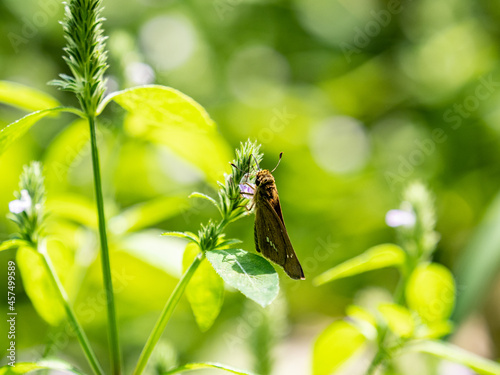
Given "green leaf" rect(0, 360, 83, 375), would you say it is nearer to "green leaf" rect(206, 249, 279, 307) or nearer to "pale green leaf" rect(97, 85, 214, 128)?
"green leaf" rect(206, 249, 279, 307)

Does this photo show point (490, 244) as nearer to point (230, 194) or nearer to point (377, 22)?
point (230, 194)

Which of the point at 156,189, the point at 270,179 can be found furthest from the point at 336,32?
the point at 270,179

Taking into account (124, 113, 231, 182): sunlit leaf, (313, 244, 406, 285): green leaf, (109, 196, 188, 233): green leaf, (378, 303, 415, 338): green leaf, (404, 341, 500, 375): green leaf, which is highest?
(124, 113, 231, 182): sunlit leaf

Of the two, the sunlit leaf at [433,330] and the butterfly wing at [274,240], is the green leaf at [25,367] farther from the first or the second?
the sunlit leaf at [433,330]

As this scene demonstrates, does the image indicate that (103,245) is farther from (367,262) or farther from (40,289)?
(367,262)

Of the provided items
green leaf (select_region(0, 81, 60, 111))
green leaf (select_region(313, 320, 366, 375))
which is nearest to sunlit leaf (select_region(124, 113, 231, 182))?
green leaf (select_region(0, 81, 60, 111))

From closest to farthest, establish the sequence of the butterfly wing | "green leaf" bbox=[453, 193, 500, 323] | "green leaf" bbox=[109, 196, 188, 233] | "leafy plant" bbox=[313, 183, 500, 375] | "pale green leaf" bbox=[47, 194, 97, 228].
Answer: the butterfly wing < "leafy plant" bbox=[313, 183, 500, 375] < "pale green leaf" bbox=[47, 194, 97, 228] < "green leaf" bbox=[109, 196, 188, 233] < "green leaf" bbox=[453, 193, 500, 323]
